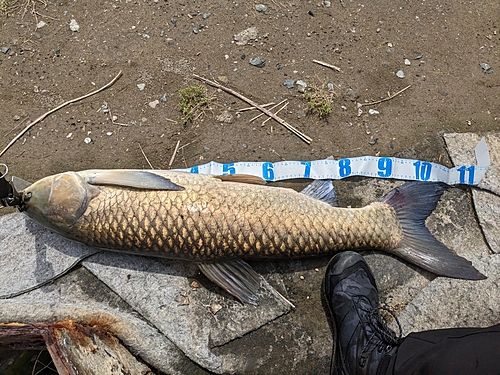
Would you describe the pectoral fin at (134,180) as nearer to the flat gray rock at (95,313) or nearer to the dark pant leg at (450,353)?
the flat gray rock at (95,313)

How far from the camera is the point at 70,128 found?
3605mm

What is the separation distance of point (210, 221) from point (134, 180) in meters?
0.57

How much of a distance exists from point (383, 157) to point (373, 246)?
0.88 meters

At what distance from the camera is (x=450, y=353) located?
7.45 ft

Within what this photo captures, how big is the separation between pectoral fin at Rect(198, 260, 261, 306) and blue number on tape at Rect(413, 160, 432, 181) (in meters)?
1.59

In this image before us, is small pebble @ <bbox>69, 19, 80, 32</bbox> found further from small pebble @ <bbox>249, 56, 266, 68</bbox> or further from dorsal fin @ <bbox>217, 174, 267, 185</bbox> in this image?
dorsal fin @ <bbox>217, 174, 267, 185</bbox>

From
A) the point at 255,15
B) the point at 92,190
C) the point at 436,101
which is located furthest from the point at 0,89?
the point at 436,101

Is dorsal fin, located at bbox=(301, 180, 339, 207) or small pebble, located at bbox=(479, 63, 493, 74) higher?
small pebble, located at bbox=(479, 63, 493, 74)

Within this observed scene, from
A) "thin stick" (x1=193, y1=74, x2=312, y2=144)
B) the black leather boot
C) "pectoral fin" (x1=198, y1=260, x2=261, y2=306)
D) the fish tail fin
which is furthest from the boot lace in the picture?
"thin stick" (x1=193, y1=74, x2=312, y2=144)

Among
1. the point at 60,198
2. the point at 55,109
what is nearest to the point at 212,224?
the point at 60,198

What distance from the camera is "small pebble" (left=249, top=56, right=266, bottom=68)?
12.5 ft

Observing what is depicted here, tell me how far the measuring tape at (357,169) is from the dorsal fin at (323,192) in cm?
18

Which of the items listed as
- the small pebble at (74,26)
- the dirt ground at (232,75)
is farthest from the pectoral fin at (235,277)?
the small pebble at (74,26)

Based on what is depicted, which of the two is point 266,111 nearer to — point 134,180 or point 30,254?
point 134,180
